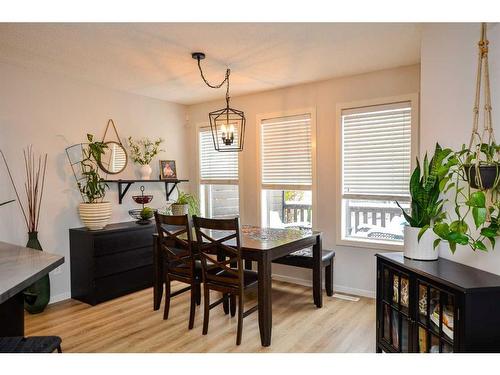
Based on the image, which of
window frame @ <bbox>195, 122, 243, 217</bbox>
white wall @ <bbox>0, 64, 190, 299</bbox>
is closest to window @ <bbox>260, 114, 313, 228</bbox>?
window frame @ <bbox>195, 122, 243, 217</bbox>

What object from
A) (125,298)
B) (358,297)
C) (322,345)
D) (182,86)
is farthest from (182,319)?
(182,86)

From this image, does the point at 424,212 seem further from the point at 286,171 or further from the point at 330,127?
the point at 286,171

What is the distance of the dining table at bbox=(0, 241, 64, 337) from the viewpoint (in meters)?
1.71

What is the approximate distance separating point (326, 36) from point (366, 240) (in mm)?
2199

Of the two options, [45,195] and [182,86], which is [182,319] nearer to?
[45,195]

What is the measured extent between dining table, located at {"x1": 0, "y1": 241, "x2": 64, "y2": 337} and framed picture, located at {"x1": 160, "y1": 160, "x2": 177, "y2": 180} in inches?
103

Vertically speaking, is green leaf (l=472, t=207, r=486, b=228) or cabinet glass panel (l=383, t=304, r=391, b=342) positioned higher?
green leaf (l=472, t=207, r=486, b=228)

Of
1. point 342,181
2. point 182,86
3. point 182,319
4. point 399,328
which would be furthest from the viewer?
point 182,86

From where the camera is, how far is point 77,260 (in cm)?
375

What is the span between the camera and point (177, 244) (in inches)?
131

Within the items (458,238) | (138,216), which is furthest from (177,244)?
(458,238)

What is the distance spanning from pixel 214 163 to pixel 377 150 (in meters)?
2.35

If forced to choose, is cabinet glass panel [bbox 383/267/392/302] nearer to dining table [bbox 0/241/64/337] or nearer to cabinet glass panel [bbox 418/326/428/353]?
cabinet glass panel [bbox 418/326/428/353]
